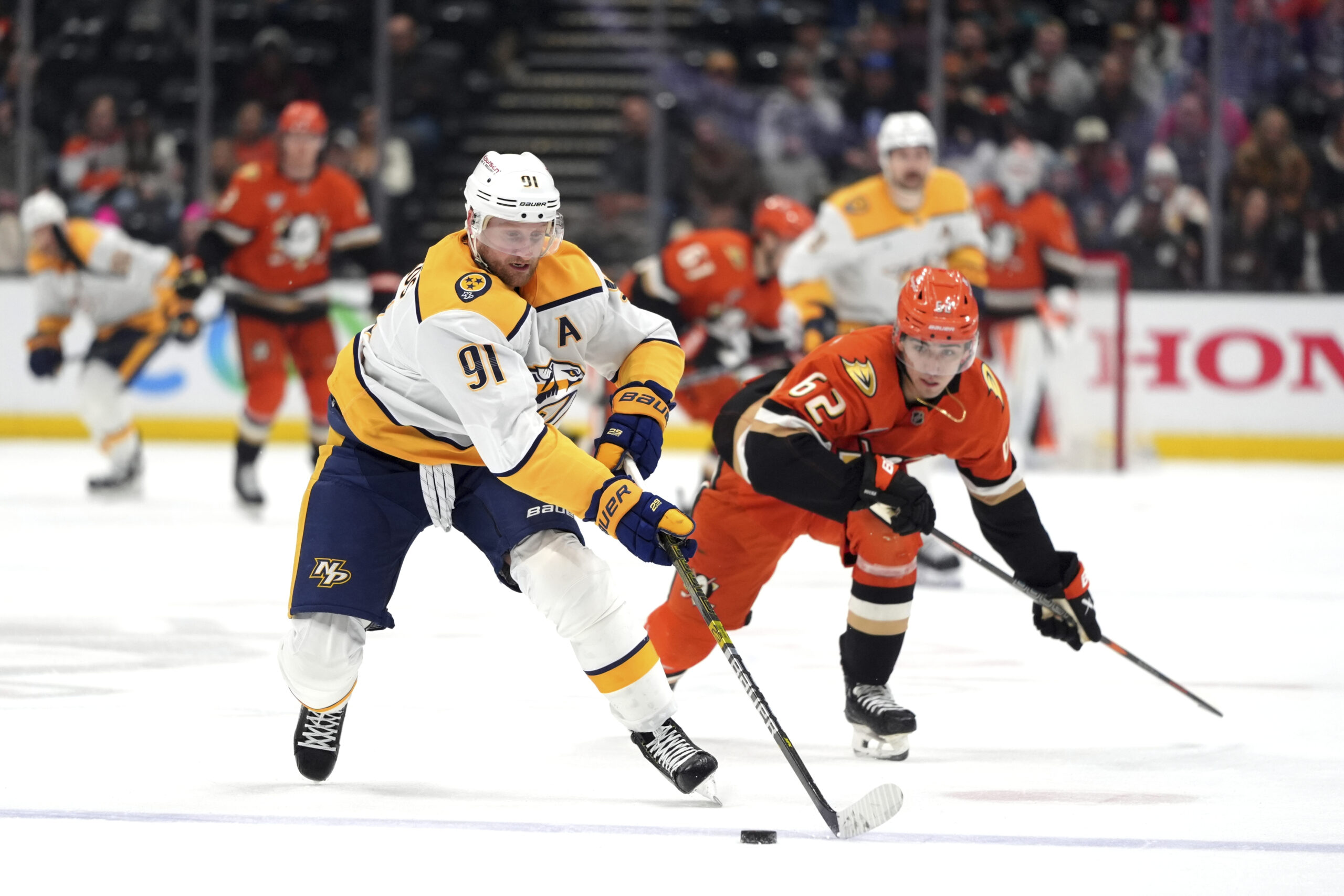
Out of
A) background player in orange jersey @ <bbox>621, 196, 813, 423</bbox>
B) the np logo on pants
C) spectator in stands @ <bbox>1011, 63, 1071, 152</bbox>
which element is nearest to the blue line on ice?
the np logo on pants

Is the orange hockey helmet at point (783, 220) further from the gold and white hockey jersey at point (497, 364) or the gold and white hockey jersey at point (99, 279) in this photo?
the gold and white hockey jersey at point (497, 364)

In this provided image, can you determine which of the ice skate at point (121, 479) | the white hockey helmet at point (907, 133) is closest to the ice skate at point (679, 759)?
the white hockey helmet at point (907, 133)

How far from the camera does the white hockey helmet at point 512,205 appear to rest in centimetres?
290

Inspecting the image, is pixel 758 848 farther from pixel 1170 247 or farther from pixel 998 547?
pixel 1170 247

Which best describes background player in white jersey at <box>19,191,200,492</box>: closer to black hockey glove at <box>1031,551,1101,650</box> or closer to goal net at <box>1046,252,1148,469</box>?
goal net at <box>1046,252,1148,469</box>

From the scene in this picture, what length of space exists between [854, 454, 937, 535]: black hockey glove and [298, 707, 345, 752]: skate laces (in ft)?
3.20

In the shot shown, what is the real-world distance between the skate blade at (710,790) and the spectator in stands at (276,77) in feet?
25.1

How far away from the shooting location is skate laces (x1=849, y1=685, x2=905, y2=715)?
10.6ft

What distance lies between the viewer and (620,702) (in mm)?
2955

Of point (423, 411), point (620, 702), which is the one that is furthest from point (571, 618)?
point (423, 411)

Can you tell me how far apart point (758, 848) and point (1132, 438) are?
21.4ft

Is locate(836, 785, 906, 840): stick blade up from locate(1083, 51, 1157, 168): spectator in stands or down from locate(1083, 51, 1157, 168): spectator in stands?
down

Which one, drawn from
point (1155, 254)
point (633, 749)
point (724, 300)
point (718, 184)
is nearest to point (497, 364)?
point (633, 749)

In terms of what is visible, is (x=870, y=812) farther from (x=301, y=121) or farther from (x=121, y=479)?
(x=121, y=479)
